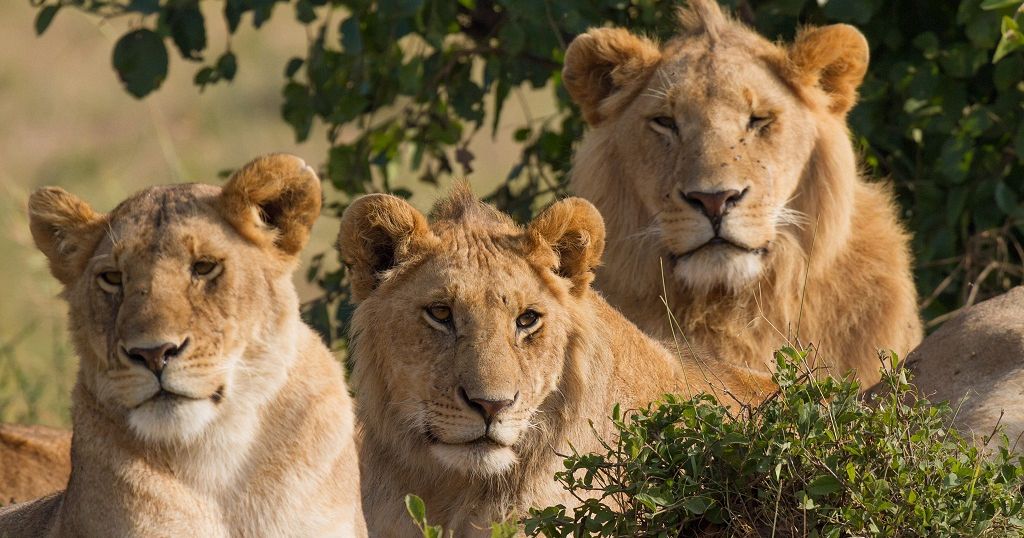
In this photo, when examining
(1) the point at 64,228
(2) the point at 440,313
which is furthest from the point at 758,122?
(1) the point at 64,228

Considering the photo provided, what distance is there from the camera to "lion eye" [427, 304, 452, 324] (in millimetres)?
3916

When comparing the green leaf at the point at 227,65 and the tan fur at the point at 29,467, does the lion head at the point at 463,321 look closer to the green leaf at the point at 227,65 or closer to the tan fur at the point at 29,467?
the tan fur at the point at 29,467

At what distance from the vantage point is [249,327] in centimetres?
347

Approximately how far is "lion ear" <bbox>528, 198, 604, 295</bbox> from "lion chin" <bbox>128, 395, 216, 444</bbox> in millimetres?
1149

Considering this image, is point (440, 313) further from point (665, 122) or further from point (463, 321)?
point (665, 122)

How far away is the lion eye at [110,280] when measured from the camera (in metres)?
3.44

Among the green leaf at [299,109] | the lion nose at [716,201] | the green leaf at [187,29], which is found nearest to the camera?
the lion nose at [716,201]

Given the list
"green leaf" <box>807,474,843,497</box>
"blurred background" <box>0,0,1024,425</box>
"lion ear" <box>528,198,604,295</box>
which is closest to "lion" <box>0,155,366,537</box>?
"lion ear" <box>528,198,604,295</box>

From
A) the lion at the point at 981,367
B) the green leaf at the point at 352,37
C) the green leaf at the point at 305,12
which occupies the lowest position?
the lion at the point at 981,367

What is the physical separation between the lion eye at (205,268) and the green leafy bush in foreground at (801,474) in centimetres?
71

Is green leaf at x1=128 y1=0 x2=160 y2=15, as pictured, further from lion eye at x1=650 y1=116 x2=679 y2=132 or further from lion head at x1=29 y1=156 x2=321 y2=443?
lion head at x1=29 y1=156 x2=321 y2=443

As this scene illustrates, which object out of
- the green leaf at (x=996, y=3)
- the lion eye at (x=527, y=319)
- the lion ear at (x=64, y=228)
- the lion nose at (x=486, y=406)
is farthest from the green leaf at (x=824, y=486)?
the green leaf at (x=996, y=3)

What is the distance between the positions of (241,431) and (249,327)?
26cm

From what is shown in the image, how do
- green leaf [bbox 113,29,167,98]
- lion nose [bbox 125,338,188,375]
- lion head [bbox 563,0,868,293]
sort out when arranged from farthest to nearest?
1. green leaf [bbox 113,29,167,98]
2. lion head [bbox 563,0,868,293]
3. lion nose [bbox 125,338,188,375]
